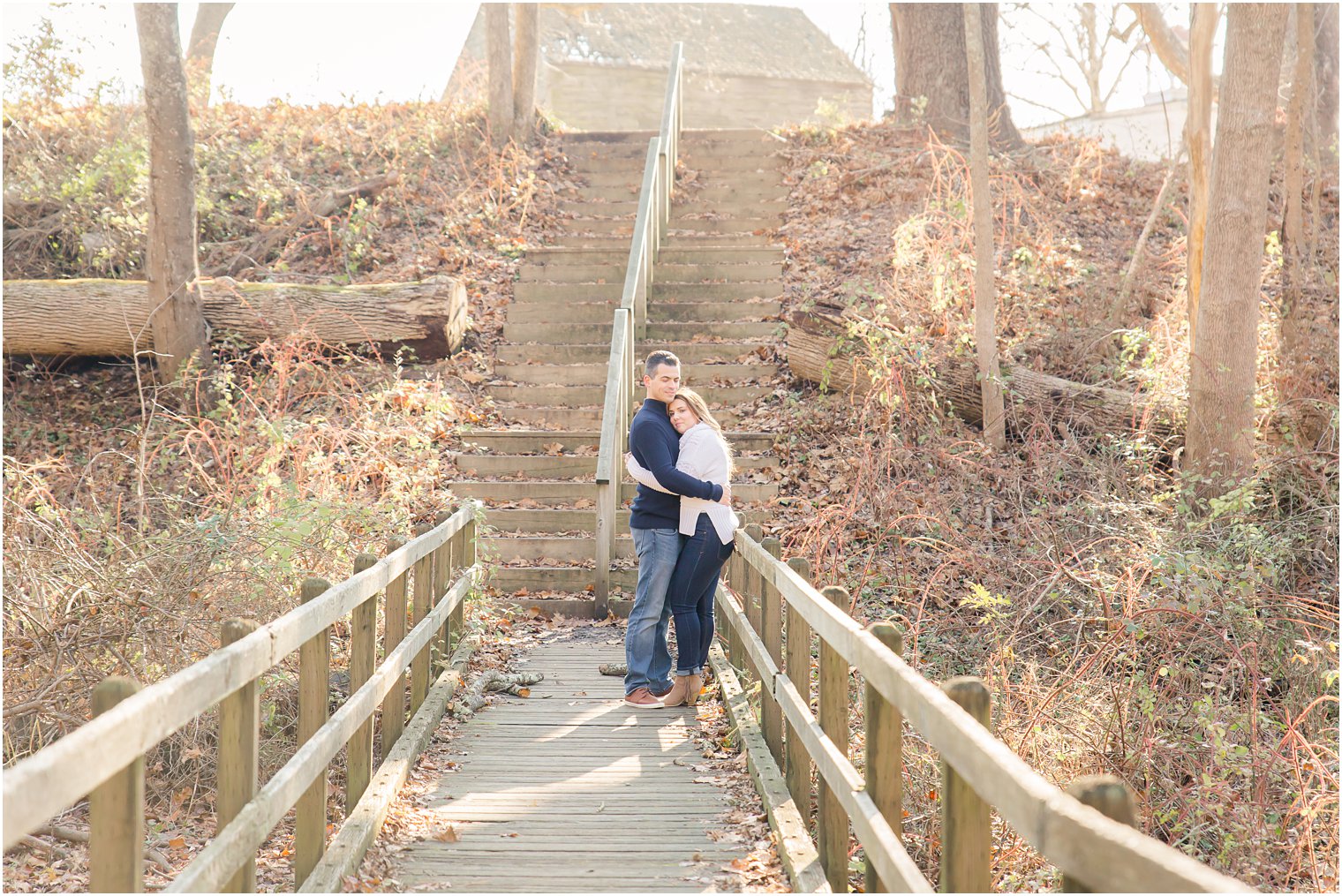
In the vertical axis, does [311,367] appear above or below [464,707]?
above

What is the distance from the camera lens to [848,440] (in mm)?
10078

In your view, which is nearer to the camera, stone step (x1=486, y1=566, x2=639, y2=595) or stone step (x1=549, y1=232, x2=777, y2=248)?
stone step (x1=486, y1=566, x2=639, y2=595)

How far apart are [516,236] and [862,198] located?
15.5 ft

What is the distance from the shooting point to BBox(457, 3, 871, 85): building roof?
3434 centimetres

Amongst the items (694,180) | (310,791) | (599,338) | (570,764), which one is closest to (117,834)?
(310,791)

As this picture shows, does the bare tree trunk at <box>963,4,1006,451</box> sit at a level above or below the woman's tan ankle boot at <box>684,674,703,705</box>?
above

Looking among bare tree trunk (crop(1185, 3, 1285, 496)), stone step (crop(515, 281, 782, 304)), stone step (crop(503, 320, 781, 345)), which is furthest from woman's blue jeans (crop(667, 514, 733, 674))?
stone step (crop(515, 281, 782, 304))

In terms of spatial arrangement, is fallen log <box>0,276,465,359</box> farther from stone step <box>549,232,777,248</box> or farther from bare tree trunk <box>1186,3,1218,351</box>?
bare tree trunk <box>1186,3,1218,351</box>

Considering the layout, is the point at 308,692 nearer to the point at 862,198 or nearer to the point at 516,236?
the point at 516,236

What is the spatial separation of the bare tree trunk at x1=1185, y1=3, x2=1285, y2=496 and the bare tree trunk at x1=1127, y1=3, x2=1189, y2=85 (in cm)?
261

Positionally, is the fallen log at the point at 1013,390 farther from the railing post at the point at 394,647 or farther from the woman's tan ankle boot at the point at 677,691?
the railing post at the point at 394,647

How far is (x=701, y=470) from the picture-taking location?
5906 millimetres

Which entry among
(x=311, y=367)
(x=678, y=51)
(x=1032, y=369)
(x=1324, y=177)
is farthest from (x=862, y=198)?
(x=311, y=367)

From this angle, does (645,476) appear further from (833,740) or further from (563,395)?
(563,395)
